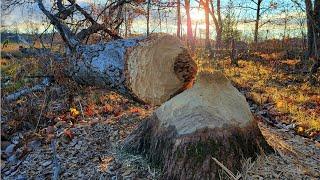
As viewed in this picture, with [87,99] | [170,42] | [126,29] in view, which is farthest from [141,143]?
[126,29]

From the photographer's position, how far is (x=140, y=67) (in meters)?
4.77

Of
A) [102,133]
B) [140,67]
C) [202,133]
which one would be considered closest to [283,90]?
[140,67]

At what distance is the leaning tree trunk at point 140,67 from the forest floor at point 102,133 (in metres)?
0.37

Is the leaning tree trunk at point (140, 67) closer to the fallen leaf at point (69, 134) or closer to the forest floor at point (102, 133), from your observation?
the forest floor at point (102, 133)

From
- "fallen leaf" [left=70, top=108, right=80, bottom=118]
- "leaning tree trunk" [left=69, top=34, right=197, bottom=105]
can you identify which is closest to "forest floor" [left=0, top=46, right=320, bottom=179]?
"fallen leaf" [left=70, top=108, right=80, bottom=118]

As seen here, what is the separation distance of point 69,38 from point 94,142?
2066mm

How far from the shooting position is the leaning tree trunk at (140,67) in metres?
4.68

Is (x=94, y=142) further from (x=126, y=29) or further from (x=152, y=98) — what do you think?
(x=126, y=29)

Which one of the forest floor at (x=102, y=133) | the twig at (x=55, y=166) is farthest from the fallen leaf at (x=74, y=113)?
the twig at (x=55, y=166)

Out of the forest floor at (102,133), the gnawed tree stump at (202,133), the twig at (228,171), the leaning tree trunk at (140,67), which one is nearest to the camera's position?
the twig at (228,171)

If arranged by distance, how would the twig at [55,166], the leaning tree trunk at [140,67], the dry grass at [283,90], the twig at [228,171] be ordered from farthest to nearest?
the dry grass at [283,90], the leaning tree trunk at [140,67], the twig at [55,166], the twig at [228,171]

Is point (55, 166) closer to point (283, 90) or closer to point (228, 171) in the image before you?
point (228, 171)

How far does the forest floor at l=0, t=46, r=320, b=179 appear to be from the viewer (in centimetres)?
343

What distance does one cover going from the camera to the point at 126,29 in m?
9.62
